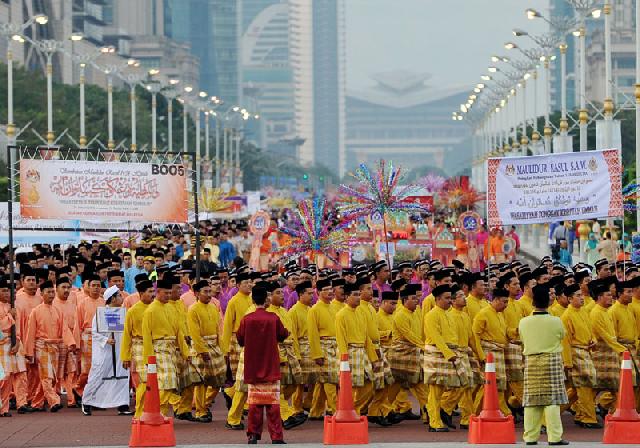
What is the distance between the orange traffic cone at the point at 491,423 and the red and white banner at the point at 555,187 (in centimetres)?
544

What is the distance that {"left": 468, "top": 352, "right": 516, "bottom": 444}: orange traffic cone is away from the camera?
49.4ft

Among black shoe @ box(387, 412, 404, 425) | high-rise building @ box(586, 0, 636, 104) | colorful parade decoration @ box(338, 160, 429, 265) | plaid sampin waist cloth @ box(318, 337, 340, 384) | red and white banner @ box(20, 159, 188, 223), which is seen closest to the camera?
plaid sampin waist cloth @ box(318, 337, 340, 384)

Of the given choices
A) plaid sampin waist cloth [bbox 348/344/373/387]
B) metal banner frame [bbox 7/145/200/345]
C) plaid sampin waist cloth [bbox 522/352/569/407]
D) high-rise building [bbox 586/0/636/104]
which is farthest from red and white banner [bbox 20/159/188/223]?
high-rise building [bbox 586/0/636/104]

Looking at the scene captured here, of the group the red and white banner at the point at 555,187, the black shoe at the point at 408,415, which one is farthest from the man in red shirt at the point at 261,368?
the red and white banner at the point at 555,187

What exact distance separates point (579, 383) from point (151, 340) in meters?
4.13

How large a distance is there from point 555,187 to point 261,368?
6.45 m

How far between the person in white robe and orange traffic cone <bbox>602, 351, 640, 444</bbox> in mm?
5723

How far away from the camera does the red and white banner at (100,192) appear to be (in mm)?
22828

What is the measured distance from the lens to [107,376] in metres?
18.8

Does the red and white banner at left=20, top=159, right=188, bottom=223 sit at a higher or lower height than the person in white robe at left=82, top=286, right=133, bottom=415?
higher

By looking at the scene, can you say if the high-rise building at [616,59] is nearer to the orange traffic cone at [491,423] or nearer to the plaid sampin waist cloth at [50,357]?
the plaid sampin waist cloth at [50,357]

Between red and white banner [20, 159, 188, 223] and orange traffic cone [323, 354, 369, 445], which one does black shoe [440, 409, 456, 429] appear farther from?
red and white banner [20, 159, 188, 223]

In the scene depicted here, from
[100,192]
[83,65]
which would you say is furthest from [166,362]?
[83,65]

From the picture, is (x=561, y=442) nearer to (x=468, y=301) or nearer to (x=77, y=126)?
(x=468, y=301)
